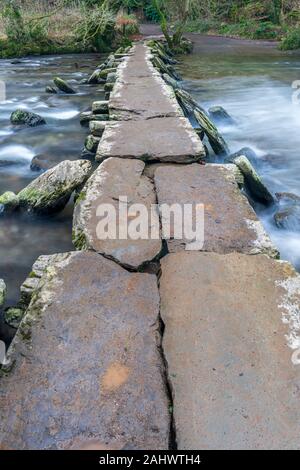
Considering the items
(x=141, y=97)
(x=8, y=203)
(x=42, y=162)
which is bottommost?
(x=42, y=162)

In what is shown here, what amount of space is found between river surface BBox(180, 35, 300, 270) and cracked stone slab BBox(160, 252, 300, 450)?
1351 millimetres

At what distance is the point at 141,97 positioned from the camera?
19.4 feet

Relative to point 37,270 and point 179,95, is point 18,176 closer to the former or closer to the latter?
point 37,270

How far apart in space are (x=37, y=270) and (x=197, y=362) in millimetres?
1134

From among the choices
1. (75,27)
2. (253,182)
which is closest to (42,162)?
(253,182)

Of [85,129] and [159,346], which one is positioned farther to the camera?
[85,129]

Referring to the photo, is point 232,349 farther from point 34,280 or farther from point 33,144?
point 33,144

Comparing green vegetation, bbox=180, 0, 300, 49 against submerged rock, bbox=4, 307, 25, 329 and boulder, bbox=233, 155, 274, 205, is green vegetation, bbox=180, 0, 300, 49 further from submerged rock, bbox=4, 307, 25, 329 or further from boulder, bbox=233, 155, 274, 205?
submerged rock, bbox=4, 307, 25, 329

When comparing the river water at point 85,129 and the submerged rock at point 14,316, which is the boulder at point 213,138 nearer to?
the river water at point 85,129

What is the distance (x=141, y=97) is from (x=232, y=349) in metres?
4.90

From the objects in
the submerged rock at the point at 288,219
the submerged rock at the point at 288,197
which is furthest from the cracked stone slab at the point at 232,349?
the submerged rock at the point at 288,197

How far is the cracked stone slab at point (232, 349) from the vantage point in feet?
4.78

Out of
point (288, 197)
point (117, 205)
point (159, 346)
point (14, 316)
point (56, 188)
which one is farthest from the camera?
point (288, 197)

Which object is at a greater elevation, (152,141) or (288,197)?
(152,141)
